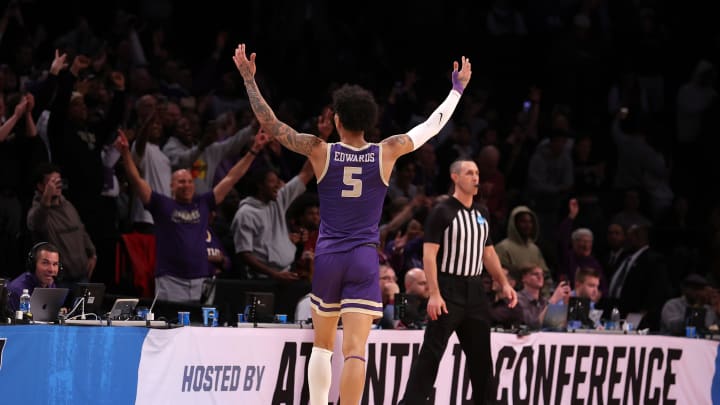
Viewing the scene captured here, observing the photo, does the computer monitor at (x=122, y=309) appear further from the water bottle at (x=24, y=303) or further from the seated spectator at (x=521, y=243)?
the seated spectator at (x=521, y=243)

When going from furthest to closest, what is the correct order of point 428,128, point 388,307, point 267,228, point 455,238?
point 267,228 < point 388,307 < point 455,238 < point 428,128

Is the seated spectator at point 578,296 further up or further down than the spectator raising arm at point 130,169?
further down

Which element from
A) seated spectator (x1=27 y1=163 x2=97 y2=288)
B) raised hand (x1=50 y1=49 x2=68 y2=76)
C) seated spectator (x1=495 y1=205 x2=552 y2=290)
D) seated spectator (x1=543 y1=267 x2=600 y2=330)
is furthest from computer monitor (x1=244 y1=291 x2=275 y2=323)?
seated spectator (x1=495 y1=205 x2=552 y2=290)

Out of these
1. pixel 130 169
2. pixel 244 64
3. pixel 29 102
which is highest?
pixel 29 102

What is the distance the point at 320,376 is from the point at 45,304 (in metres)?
1.87

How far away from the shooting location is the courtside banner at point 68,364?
746cm

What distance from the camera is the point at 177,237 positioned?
10.6 meters

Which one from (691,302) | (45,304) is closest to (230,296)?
(45,304)

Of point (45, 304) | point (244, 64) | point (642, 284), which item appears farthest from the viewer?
point (642, 284)

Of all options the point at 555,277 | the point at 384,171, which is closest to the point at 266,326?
the point at 384,171

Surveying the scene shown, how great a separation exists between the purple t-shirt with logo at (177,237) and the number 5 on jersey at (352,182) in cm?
338

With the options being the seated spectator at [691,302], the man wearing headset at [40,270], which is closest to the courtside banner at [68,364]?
the man wearing headset at [40,270]

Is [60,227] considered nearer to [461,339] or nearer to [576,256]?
[461,339]

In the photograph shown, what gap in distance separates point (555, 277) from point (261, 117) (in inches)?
285
